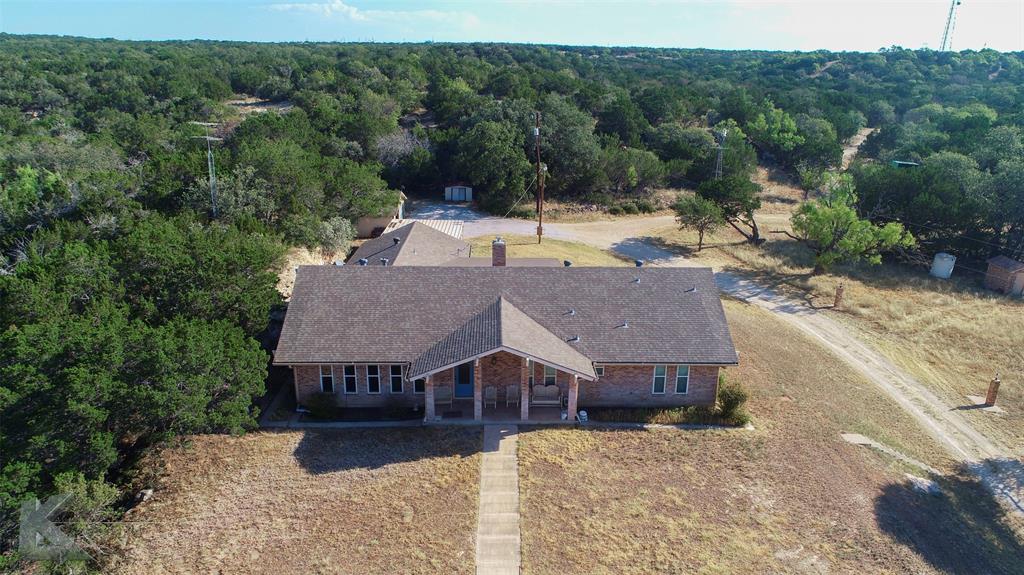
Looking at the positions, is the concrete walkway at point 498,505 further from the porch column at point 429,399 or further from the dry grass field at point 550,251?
the dry grass field at point 550,251

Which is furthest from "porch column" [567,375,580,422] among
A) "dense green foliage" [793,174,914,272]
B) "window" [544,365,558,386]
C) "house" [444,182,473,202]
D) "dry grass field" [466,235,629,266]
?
"house" [444,182,473,202]

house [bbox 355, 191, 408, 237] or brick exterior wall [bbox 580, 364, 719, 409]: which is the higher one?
house [bbox 355, 191, 408, 237]

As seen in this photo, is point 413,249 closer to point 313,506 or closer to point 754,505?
point 313,506

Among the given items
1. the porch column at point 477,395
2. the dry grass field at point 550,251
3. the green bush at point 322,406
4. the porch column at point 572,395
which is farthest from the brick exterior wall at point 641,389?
the dry grass field at point 550,251

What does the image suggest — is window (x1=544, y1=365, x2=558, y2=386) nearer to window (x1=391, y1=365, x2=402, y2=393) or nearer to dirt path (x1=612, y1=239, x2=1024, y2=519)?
window (x1=391, y1=365, x2=402, y2=393)

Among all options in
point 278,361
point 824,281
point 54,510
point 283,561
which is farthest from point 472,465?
point 824,281

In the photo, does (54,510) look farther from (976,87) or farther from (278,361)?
(976,87)

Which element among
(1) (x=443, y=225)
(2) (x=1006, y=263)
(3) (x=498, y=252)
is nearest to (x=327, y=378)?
(3) (x=498, y=252)
